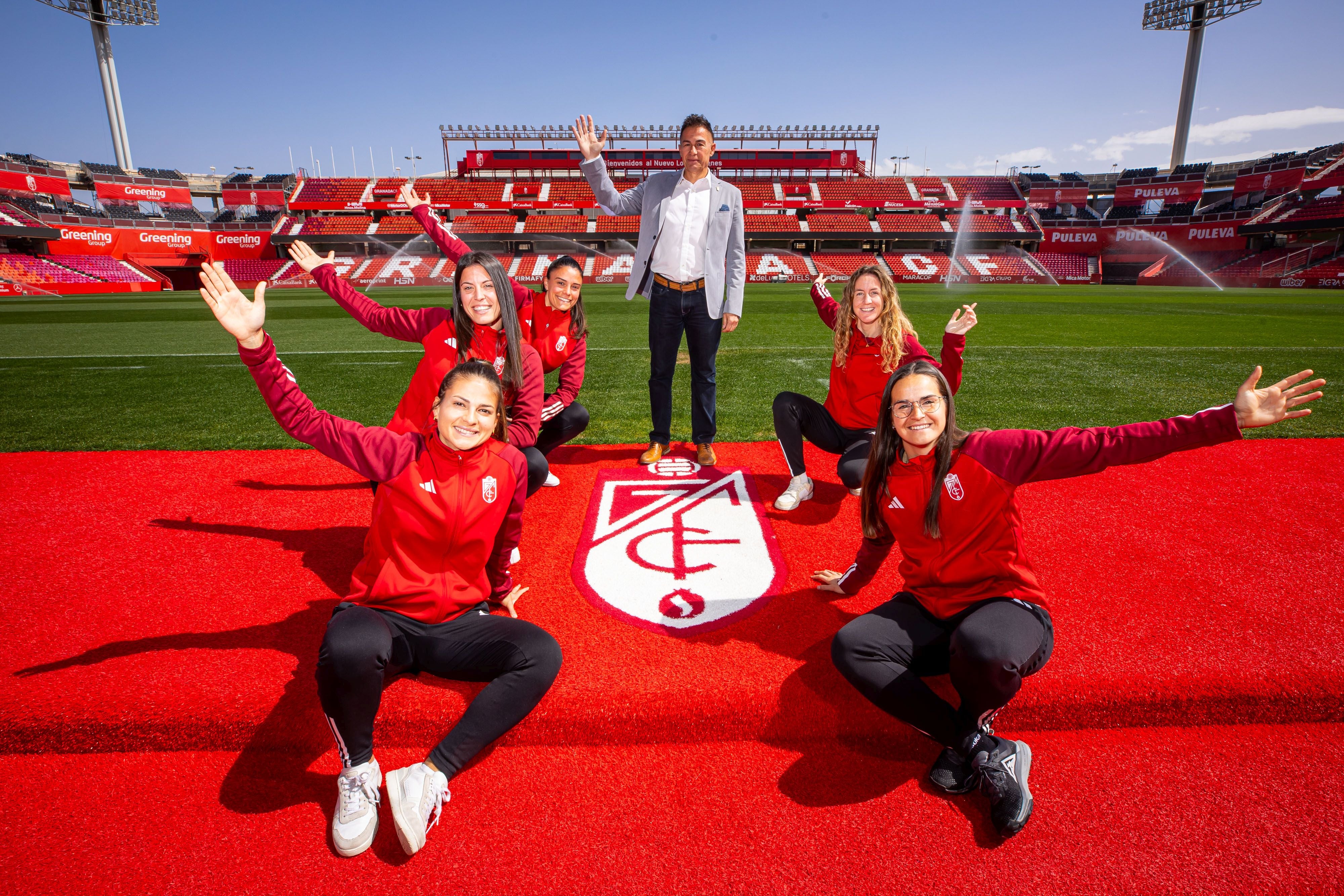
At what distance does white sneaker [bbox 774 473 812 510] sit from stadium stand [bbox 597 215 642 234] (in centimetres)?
4137

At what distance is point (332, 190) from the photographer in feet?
166

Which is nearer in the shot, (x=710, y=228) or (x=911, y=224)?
(x=710, y=228)

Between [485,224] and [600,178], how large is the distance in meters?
47.1

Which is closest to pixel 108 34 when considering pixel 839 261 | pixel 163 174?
pixel 163 174

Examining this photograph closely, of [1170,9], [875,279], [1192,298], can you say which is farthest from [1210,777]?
[1170,9]

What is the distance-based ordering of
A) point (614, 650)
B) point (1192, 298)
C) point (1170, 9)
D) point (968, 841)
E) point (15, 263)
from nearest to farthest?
point (968, 841), point (614, 650), point (1192, 298), point (15, 263), point (1170, 9)

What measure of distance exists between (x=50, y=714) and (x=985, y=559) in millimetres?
3480

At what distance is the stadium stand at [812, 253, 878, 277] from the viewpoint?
4200 centimetres

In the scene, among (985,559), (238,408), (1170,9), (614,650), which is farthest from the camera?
(1170,9)

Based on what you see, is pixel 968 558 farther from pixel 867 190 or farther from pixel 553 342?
pixel 867 190

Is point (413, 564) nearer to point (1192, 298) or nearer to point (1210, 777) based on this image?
point (1210, 777)

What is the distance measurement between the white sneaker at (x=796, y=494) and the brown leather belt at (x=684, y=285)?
1622mm

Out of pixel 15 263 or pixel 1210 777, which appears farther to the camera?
pixel 15 263

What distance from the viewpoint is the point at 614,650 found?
2.65m
